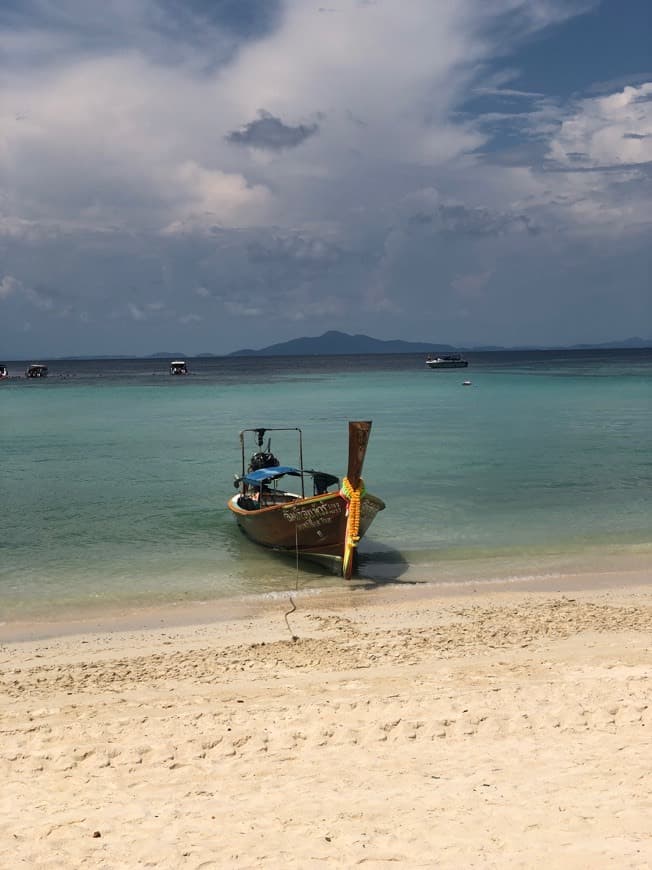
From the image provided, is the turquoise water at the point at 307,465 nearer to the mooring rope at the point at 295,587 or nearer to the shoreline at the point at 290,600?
the mooring rope at the point at 295,587

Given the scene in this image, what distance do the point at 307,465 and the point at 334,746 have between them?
23.5 metres

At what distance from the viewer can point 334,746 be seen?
311 inches

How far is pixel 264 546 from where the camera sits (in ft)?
59.0

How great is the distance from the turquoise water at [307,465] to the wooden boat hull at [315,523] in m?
0.53

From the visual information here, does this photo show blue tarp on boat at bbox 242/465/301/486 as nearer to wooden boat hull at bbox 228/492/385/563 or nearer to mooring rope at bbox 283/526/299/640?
wooden boat hull at bbox 228/492/385/563

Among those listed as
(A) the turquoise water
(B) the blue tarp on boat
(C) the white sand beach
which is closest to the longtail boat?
(B) the blue tarp on boat

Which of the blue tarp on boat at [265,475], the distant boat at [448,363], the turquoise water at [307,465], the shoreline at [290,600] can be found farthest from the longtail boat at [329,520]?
the distant boat at [448,363]

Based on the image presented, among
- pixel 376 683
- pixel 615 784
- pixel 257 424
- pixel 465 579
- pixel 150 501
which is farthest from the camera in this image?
pixel 257 424

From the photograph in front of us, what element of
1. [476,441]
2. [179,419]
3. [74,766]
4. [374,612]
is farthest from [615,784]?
[179,419]

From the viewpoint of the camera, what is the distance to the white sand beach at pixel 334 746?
6082 mm

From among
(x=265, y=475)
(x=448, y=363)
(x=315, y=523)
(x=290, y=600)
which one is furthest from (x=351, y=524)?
(x=448, y=363)

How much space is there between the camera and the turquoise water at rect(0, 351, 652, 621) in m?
16.1

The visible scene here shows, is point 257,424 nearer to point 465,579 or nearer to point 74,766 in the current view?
point 465,579

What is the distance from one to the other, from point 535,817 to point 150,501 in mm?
19069
